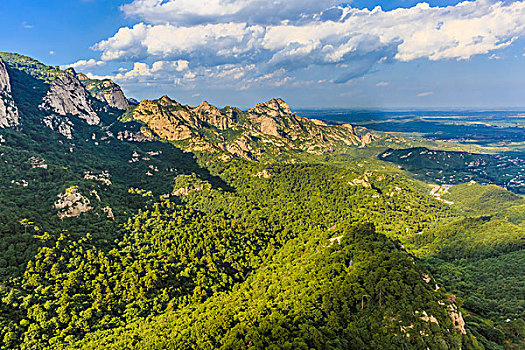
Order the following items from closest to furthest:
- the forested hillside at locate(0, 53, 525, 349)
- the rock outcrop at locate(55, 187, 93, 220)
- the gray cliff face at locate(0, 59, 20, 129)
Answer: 1. the forested hillside at locate(0, 53, 525, 349)
2. the rock outcrop at locate(55, 187, 93, 220)
3. the gray cliff face at locate(0, 59, 20, 129)

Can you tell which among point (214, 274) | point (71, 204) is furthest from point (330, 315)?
point (71, 204)

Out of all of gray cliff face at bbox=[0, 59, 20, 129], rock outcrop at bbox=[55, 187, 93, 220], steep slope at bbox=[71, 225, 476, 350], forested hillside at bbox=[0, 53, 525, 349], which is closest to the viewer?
steep slope at bbox=[71, 225, 476, 350]

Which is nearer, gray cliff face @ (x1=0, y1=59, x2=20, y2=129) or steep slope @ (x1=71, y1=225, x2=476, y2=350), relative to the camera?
steep slope @ (x1=71, y1=225, x2=476, y2=350)

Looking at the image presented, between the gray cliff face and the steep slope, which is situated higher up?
the gray cliff face

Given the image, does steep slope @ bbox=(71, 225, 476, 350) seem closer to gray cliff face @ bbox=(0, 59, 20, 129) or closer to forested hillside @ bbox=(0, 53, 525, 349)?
forested hillside @ bbox=(0, 53, 525, 349)

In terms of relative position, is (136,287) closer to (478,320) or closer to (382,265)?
(382,265)

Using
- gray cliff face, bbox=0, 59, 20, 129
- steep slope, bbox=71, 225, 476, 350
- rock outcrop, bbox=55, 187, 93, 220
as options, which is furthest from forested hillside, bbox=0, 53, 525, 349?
gray cliff face, bbox=0, 59, 20, 129

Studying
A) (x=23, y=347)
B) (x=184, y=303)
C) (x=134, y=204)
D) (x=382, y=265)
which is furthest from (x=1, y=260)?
(x=382, y=265)

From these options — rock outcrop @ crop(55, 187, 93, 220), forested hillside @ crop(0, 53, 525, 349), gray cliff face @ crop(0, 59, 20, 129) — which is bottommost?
forested hillside @ crop(0, 53, 525, 349)

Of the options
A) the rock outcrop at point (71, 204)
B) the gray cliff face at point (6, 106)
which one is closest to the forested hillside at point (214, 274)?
the rock outcrop at point (71, 204)
